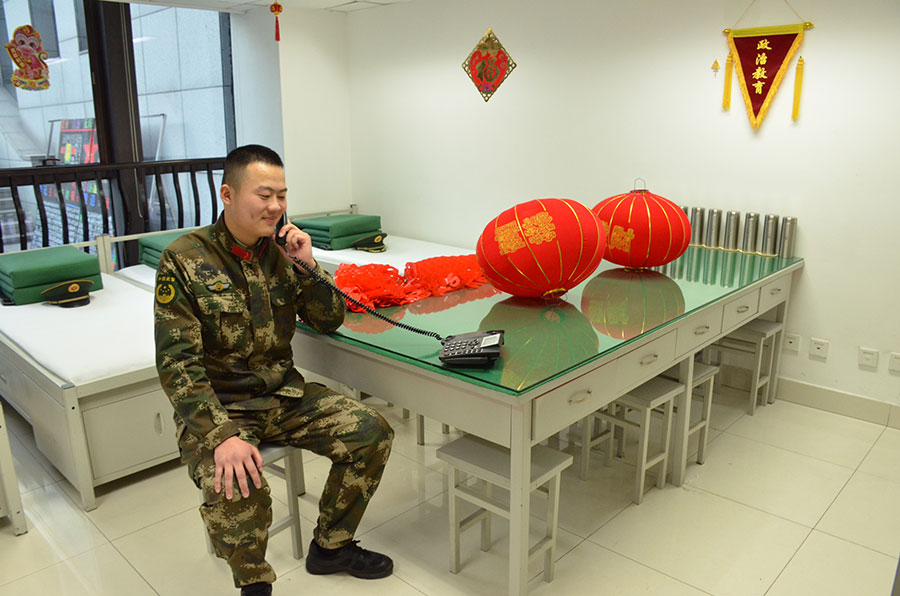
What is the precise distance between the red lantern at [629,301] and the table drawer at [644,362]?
0.23 ft

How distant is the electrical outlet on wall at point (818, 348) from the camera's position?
132 inches

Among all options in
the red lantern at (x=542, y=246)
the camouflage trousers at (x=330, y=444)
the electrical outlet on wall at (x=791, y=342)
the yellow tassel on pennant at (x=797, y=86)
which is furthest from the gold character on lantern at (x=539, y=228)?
the electrical outlet on wall at (x=791, y=342)

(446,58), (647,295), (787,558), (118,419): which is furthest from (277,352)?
(446,58)

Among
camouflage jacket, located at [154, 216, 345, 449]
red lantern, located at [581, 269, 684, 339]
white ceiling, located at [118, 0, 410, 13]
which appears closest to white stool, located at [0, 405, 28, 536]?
camouflage jacket, located at [154, 216, 345, 449]

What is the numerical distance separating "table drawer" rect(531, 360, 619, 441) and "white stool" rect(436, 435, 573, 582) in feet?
0.50

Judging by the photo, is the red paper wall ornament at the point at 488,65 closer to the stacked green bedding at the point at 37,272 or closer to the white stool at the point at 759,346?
the white stool at the point at 759,346

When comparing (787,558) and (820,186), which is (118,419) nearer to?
(787,558)

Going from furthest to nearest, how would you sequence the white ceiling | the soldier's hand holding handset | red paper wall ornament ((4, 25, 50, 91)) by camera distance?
the white ceiling < red paper wall ornament ((4, 25, 50, 91)) < the soldier's hand holding handset

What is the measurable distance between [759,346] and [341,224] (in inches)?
Result: 102

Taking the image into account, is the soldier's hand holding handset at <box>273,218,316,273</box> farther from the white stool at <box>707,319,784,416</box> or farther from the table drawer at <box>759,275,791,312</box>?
the white stool at <box>707,319,784,416</box>

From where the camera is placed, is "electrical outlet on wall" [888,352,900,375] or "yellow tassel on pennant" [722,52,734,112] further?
"yellow tassel on pennant" [722,52,734,112]

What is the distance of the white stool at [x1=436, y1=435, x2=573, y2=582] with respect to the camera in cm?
197

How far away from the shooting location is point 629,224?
2.89 metres

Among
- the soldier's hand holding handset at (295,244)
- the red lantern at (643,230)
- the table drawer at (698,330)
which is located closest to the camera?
the soldier's hand holding handset at (295,244)
